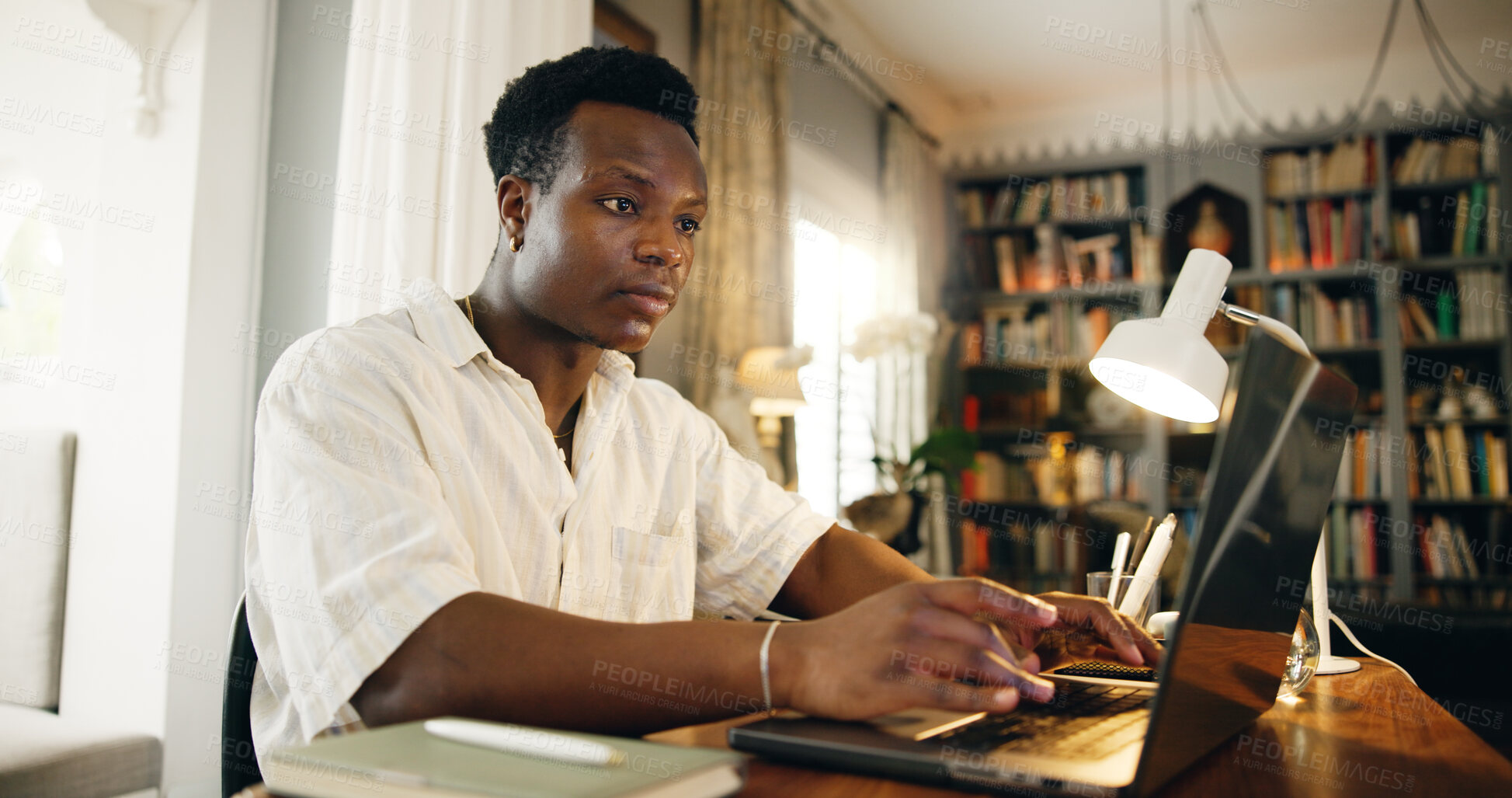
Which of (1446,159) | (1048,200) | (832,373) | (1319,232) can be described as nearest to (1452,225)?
(1446,159)

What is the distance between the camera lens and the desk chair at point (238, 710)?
878 mm

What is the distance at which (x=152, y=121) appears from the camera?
6.18 feet

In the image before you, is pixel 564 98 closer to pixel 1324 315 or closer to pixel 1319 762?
pixel 1319 762

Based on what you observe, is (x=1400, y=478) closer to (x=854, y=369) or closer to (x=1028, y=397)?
(x=1028, y=397)

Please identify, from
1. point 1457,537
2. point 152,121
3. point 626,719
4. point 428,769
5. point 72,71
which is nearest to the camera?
point 428,769

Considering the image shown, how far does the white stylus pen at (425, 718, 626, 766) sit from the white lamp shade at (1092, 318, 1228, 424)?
639mm

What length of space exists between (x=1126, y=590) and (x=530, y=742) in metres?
0.74

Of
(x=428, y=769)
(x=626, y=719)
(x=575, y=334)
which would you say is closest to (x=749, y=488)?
(x=575, y=334)

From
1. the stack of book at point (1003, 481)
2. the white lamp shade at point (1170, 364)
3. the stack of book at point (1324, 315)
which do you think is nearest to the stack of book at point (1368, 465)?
the stack of book at point (1324, 315)

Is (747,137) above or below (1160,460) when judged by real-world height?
above

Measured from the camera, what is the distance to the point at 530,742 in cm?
50

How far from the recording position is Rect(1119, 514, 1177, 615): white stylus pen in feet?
3.21

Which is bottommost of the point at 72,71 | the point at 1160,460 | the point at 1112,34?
the point at 1160,460

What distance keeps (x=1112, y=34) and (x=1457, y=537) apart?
8.66 ft
